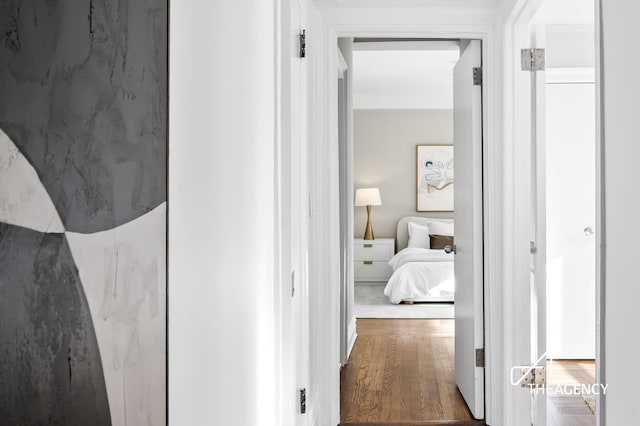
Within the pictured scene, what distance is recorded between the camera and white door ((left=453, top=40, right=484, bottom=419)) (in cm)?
305

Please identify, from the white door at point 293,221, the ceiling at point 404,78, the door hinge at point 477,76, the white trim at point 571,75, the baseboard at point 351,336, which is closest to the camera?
the white door at point 293,221

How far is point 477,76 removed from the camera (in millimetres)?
3041

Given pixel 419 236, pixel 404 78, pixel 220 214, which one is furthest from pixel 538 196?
pixel 419 236

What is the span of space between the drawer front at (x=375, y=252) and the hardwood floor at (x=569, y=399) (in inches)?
142

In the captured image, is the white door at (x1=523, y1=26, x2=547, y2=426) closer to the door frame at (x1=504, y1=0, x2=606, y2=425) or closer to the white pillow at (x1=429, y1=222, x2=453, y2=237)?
the door frame at (x1=504, y1=0, x2=606, y2=425)

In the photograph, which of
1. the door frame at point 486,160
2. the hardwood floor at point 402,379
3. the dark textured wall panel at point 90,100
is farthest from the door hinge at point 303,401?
the dark textured wall panel at point 90,100

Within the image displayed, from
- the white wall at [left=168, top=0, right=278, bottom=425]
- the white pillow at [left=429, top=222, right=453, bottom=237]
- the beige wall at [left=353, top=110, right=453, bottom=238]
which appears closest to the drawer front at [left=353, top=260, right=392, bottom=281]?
the beige wall at [left=353, top=110, right=453, bottom=238]

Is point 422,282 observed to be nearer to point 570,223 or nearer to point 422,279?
point 422,279

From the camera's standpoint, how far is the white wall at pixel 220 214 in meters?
0.88

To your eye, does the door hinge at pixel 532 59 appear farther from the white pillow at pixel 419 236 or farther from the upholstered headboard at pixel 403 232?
the upholstered headboard at pixel 403 232

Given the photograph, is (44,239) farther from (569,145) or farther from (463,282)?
(569,145)

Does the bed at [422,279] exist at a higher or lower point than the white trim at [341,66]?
lower
